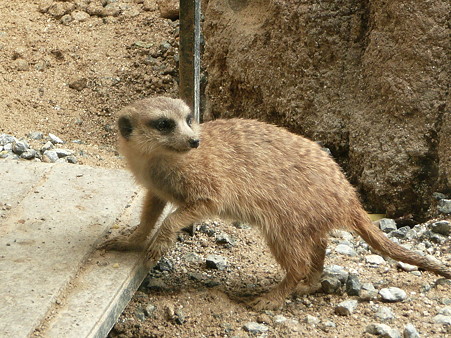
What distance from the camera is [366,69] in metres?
4.98

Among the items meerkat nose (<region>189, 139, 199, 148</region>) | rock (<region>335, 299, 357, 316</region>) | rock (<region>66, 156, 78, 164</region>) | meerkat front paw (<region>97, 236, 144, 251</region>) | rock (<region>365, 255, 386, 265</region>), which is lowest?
rock (<region>365, 255, 386, 265</region>)

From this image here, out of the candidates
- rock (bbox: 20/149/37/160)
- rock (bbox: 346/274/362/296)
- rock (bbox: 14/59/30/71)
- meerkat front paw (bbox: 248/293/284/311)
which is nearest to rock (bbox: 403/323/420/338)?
rock (bbox: 346/274/362/296)

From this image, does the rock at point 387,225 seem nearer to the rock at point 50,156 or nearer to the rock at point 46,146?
the rock at point 50,156

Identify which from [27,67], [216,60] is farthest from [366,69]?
[27,67]

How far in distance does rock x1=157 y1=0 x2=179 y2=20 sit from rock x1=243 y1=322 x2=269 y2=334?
13.7 ft

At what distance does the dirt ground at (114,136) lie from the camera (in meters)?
3.35

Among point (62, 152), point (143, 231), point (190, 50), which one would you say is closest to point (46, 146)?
point (62, 152)

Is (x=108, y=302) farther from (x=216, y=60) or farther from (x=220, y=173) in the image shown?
(x=216, y=60)

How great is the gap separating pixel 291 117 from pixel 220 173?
1.95 m

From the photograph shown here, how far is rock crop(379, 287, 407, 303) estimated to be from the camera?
349 centimetres

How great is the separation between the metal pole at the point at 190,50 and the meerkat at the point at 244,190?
38 cm

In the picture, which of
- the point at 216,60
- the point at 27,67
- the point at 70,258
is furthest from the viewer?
the point at 27,67

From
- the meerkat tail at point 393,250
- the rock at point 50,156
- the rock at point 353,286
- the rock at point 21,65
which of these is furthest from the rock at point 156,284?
the rock at point 21,65

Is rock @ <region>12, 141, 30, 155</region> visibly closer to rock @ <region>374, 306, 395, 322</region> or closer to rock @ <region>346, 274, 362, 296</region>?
rock @ <region>346, 274, 362, 296</region>
